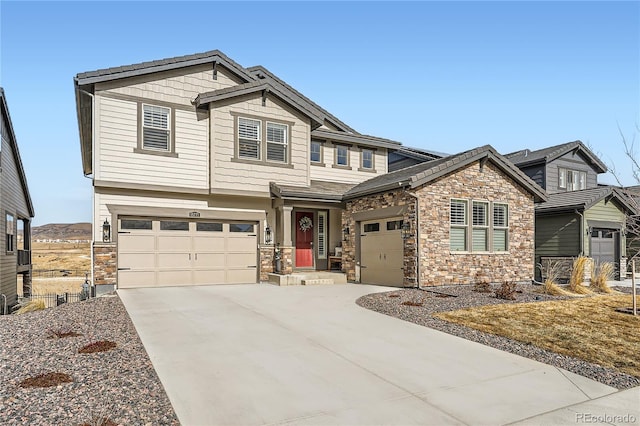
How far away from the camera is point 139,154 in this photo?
42.0 feet

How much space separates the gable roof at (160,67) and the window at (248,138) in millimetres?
1950

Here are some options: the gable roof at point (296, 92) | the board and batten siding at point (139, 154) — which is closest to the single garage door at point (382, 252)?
the gable roof at point (296, 92)

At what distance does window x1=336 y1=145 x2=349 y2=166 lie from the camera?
55.5 feet

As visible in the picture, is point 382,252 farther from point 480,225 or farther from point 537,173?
point 537,173

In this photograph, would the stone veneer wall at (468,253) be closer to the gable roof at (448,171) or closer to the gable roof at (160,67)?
the gable roof at (448,171)

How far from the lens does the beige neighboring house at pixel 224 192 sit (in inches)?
493

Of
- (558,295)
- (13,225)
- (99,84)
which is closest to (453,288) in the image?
(558,295)

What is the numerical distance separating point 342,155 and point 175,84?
7078mm

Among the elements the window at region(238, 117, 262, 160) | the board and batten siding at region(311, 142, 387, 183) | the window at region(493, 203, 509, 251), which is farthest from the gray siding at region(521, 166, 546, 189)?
the window at region(238, 117, 262, 160)

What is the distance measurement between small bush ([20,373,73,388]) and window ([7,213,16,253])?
14609 mm

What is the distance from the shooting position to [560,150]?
22.5 meters

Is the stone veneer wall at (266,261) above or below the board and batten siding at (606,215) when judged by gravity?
below

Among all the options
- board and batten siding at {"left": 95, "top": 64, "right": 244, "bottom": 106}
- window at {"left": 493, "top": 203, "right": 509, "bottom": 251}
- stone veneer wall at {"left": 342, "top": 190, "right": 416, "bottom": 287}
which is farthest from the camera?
window at {"left": 493, "top": 203, "right": 509, "bottom": 251}
